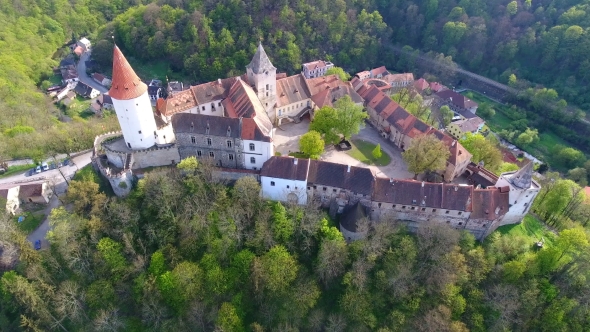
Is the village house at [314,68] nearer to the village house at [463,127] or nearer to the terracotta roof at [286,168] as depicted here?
the village house at [463,127]

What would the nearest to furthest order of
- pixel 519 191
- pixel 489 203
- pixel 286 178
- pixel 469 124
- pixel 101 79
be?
1. pixel 519 191
2. pixel 489 203
3. pixel 286 178
4. pixel 469 124
5. pixel 101 79

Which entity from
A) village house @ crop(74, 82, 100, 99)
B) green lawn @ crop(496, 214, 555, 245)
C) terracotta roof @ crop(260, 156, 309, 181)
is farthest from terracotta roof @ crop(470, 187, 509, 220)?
village house @ crop(74, 82, 100, 99)

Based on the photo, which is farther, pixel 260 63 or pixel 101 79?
pixel 101 79

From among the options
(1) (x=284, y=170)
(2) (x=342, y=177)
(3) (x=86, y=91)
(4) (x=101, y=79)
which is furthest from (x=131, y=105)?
(4) (x=101, y=79)

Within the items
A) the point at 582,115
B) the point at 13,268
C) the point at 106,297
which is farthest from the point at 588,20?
the point at 13,268

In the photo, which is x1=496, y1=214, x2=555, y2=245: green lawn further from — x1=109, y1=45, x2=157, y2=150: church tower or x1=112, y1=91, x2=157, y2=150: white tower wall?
x1=109, y1=45, x2=157, y2=150: church tower

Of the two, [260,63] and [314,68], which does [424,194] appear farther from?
[314,68]

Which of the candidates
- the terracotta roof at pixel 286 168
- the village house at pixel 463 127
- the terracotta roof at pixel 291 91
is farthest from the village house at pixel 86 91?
the village house at pixel 463 127
